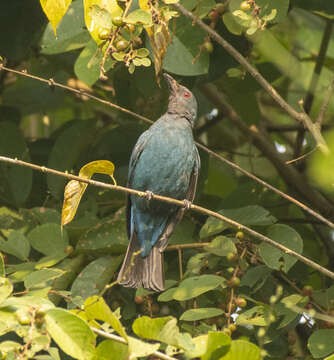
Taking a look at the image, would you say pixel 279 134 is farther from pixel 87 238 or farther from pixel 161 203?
pixel 87 238

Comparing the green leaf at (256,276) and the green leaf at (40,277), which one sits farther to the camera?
the green leaf at (256,276)

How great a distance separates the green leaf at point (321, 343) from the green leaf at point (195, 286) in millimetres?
485

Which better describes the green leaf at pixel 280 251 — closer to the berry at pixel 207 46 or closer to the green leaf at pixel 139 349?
the berry at pixel 207 46

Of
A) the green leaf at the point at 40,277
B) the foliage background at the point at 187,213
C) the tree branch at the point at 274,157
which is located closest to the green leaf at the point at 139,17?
the foliage background at the point at 187,213

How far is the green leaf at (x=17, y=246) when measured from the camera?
12.1ft

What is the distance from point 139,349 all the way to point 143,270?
67.2 inches

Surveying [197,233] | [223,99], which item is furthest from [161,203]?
[223,99]

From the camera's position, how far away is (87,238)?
3.77 metres

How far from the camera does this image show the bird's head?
432 cm

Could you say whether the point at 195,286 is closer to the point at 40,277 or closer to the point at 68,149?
the point at 40,277

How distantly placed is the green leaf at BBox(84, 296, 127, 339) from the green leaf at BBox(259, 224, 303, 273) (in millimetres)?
1233

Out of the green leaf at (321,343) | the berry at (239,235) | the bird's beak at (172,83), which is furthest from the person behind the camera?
the bird's beak at (172,83)

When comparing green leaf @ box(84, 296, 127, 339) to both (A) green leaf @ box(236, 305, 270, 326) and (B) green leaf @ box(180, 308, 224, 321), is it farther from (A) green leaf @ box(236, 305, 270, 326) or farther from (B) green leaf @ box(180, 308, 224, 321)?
(A) green leaf @ box(236, 305, 270, 326)

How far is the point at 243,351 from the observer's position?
7.68ft
